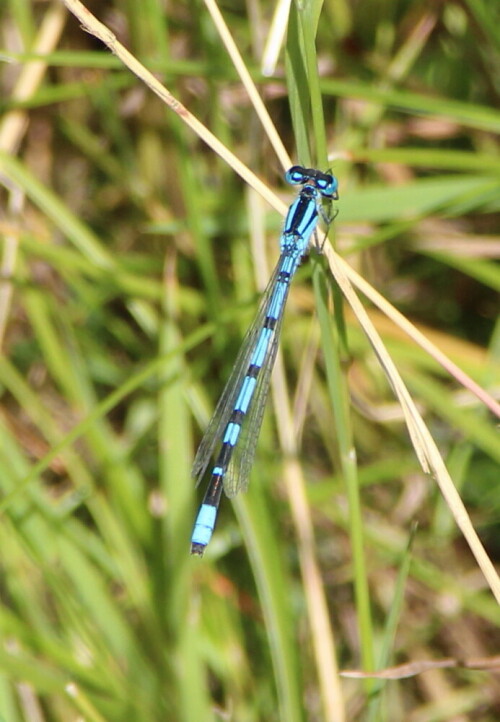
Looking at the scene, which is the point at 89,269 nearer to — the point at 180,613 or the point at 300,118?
the point at 180,613

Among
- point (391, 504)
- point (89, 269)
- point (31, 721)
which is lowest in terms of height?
point (31, 721)

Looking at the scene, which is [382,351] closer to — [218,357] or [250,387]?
[250,387]

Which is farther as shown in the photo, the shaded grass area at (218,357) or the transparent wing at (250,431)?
the shaded grass area at (218,357)

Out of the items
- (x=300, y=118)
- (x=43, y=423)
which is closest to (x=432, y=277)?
(x=43, y=423)

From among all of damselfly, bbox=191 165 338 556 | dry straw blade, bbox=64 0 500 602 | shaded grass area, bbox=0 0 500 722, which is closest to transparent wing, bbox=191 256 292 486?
damselfly, bbox=191 165 338 556

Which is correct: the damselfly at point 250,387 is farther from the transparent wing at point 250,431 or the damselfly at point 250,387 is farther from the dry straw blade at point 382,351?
the dry straw blade at point 382,351

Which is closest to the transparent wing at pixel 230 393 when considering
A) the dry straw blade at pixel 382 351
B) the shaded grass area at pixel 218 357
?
the shaded grass area at pixel 218 357
